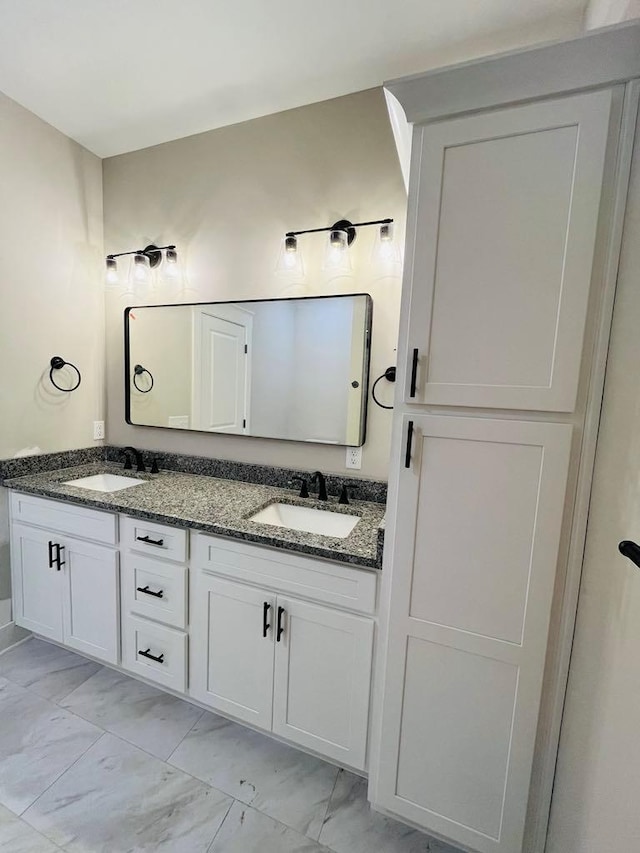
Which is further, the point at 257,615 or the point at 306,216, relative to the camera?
the point at 306,216

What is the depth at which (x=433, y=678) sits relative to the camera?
3.60 ft

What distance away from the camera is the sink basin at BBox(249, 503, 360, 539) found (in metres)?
1.66

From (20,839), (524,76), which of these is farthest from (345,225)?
(20,839)

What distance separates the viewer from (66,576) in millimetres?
1813

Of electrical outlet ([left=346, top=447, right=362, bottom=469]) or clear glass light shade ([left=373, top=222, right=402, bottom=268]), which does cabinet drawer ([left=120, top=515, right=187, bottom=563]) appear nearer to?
electrical outlet ([left=346, top=447, right=362, bottom=469])

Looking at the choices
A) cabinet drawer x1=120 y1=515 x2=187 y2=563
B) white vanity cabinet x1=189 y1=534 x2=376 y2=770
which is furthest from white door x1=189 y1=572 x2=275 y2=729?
cabinet drawer x1=120 y1=515 x2=187 y2=563

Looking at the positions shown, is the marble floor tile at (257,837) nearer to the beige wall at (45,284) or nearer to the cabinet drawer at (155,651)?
the cabinet drawer at (155,651)

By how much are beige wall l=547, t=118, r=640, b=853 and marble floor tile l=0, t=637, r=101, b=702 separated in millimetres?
1996

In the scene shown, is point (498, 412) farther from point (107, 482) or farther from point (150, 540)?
point (107, 482)

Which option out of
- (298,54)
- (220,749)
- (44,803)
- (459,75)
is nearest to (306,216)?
(298,54)

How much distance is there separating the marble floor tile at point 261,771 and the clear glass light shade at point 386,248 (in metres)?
2.07

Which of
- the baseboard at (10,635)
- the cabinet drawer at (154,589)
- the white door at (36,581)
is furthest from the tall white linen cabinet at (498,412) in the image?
the baseboard at (10,635)

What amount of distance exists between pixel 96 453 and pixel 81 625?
39.4 inches

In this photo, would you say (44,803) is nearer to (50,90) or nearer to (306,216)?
(306,216)
